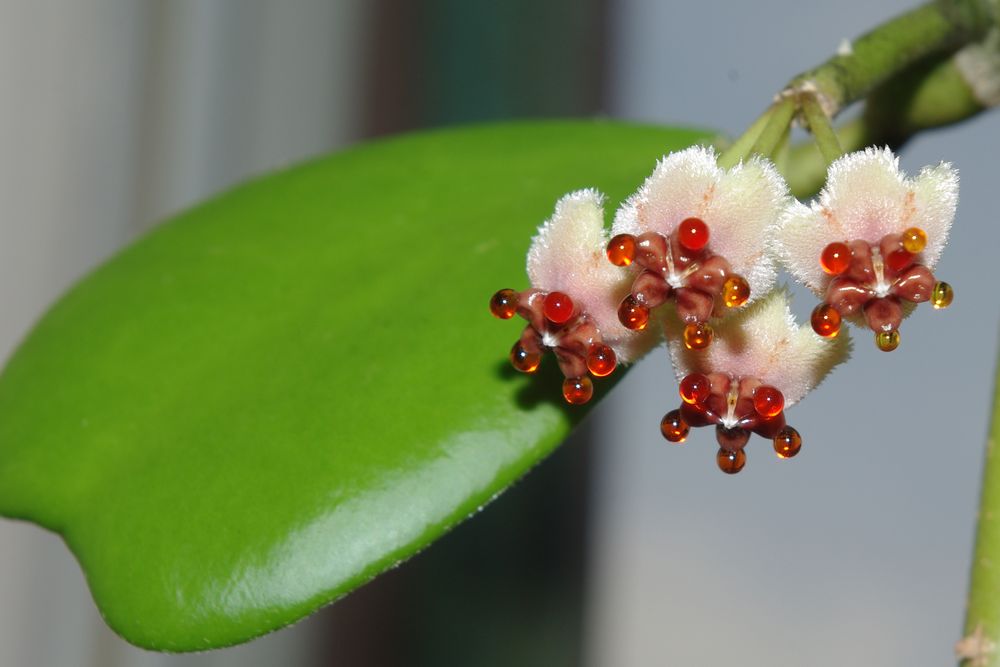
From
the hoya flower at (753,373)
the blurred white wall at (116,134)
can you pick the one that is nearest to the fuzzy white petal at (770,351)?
the hoya flower at (753,373)

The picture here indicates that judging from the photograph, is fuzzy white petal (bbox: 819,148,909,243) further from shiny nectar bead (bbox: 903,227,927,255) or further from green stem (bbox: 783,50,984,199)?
green stem (bbox: 783,50,984,199)

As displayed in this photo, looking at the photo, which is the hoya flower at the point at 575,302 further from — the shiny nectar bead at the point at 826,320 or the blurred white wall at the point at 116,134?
the blurred white wall at the point at 116,134

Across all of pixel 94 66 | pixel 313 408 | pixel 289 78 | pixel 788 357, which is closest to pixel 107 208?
pixel 94 66

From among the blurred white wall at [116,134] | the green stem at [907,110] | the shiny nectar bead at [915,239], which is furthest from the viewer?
the blurred white wall at [116,134]

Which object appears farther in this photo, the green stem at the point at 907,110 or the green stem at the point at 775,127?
the green stem at the point at 907,110

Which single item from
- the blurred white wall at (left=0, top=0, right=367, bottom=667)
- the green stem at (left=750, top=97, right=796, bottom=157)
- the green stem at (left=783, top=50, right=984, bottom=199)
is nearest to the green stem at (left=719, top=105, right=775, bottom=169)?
the green stem at (left=750, top=97, right=796, bottom=157)

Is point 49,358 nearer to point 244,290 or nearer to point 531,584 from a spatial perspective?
point 244,290

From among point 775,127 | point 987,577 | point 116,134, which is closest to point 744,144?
point 775,127

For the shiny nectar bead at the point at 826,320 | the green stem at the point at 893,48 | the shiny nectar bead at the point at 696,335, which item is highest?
the green stem at the point at 893,48
